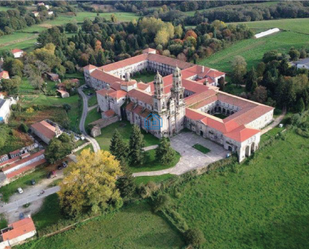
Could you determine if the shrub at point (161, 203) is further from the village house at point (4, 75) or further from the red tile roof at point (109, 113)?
the village house at point (4, 75)

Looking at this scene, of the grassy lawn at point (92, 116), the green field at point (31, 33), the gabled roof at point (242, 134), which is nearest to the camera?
the gabled roof at point (242, 134)

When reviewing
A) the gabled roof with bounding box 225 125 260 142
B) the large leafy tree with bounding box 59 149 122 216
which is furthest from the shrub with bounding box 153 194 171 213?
the gabled roof with bounding box 225 125 260 142

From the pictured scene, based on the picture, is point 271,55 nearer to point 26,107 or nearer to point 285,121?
point 285,121

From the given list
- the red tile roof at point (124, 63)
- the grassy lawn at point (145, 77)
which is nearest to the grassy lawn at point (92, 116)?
the red tile roof at point (124, 63)

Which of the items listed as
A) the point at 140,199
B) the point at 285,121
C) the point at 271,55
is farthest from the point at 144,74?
the point at 140,199

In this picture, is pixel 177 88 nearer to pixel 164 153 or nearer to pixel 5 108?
pixel 164 153

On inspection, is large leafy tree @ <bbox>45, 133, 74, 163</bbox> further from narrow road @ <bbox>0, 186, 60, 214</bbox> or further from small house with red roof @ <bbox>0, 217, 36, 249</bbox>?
small house with red roof @ <bbox>0, 217, 36, 249</bbox>
